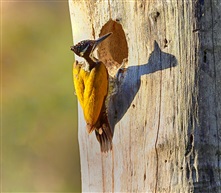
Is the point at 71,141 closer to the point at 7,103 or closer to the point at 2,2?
the point at 7,103

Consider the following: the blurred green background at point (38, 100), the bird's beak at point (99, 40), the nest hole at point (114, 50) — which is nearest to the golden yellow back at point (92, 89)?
the bird's beak at point (99, 40)

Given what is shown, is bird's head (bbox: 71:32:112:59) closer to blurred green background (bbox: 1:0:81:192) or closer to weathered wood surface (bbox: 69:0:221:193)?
weathered wood surface (bbox: 69:0:221:193)

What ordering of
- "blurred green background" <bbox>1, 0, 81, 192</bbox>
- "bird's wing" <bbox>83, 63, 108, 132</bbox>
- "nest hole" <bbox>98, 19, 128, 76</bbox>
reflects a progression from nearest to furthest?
"bird's wing" <bbox>83, 63, 108, 132</bbox> < "nest hole" <bbox>98, 19, 128, 76</bbox> < "blurred green background" <bbox>1, 0, 81, 192</bbox>

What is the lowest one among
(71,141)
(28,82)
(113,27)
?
(71,141)

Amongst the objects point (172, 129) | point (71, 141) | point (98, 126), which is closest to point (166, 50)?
point (172, 129)

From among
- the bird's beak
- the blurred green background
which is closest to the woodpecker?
the bird's beak

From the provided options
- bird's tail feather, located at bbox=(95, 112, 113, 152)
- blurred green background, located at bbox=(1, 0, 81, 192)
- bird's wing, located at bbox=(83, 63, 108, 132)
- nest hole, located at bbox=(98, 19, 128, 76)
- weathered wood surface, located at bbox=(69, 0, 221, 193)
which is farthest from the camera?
blurred green background, located at bbox=(1, 0, 81, 192)

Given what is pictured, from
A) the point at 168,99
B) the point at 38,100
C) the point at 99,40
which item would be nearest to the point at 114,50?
the point at 99,40
